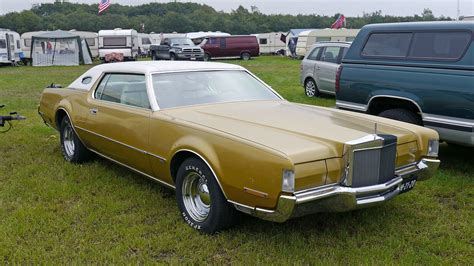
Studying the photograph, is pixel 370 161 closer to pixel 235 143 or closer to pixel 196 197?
pixel 235 143

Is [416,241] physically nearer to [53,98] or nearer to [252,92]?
[252,92]

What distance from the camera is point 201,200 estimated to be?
154 inches

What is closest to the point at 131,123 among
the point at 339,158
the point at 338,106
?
the point at 339,158

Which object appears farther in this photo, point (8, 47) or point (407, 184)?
point (8, 47)

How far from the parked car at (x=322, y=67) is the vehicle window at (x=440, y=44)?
5795 mm

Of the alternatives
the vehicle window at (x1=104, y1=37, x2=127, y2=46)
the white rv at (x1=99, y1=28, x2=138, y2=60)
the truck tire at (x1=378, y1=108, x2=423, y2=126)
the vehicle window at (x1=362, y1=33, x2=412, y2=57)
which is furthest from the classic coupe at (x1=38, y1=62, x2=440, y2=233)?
the vehicle window at (x1=104, y1=37, x2=127, y2=46)

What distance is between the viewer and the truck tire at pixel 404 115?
564cm

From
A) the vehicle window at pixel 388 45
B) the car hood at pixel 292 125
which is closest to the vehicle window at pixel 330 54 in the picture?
the vehicle window at pixel 388 45

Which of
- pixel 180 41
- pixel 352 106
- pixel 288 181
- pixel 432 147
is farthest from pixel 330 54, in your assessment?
pixel 180 41

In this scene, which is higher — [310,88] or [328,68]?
[328,68]

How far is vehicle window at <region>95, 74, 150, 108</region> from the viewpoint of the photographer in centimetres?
462

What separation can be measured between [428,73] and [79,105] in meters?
4.14

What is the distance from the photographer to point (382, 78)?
5980 millimetres

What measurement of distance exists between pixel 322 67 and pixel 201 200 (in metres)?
9.00
